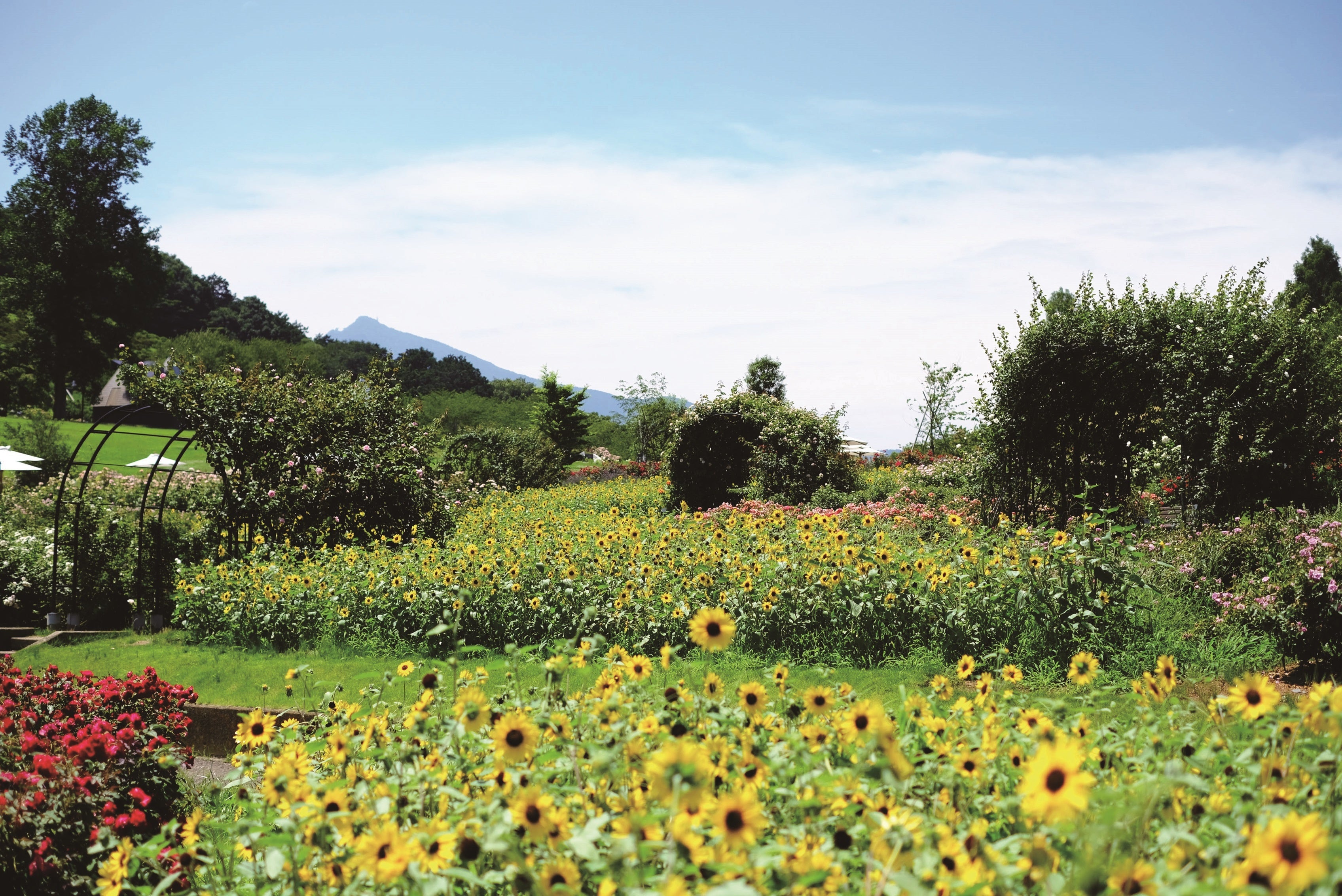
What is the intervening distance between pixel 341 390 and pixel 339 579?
15.5ft

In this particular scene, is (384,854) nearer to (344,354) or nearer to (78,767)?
(78,767)

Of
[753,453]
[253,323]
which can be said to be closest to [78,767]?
[753,453]

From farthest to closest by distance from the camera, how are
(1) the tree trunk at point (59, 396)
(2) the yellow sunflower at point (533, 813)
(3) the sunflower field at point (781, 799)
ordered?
(1) the tree trunk at point (59, 396) → (2) the yellow sunflower at point (533, 813) → (3) the sunflower field at point (781, 799)

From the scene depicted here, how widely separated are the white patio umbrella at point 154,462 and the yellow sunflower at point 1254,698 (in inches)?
331

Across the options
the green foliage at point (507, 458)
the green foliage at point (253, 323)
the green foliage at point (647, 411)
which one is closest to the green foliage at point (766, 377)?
the green foliage at point (647, 411)

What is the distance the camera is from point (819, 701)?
2.07 m

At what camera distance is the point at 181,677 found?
600 cm

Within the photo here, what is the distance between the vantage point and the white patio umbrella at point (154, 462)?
336 inches

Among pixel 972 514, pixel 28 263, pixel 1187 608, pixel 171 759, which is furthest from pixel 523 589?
pixel 28 263

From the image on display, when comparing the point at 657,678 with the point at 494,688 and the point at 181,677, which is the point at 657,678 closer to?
the point at 494,688

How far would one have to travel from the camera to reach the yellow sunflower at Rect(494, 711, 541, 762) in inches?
70.1

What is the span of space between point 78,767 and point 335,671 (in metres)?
2.73

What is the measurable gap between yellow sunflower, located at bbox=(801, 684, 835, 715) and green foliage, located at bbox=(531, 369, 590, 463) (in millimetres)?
28266

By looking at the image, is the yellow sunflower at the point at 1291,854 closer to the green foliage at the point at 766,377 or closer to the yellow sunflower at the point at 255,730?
the yellow sunflower at the point at 255,730
